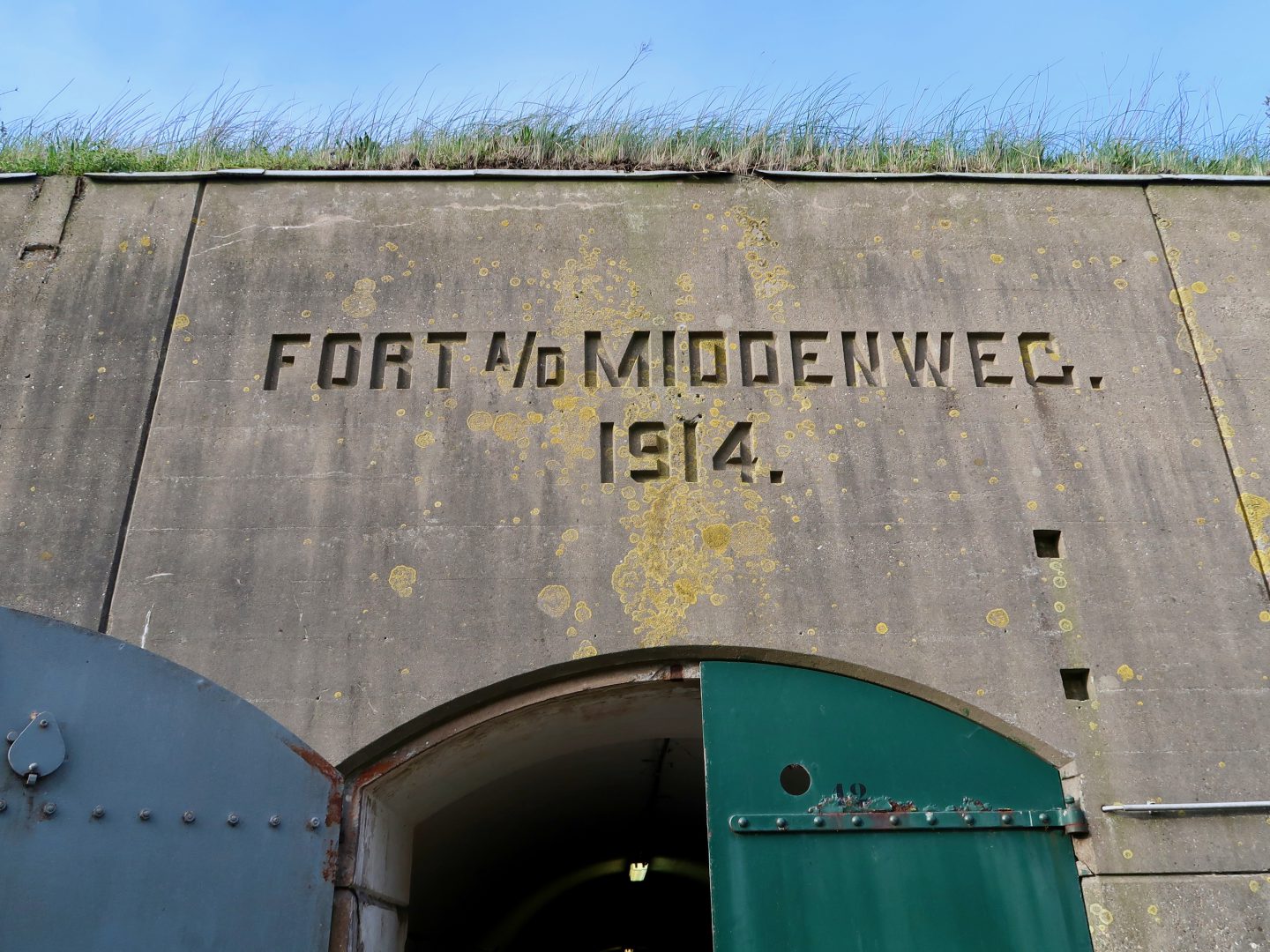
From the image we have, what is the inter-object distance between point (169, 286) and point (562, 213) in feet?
6.25

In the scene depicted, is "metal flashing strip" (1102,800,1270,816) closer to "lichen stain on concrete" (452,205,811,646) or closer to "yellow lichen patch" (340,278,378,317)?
"lichen stain on concrete" (452,205,811,646)

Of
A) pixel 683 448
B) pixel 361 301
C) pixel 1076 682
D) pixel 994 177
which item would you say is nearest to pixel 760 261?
pixel 683 448

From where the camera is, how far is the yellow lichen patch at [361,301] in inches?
198

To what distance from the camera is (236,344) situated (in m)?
4.94

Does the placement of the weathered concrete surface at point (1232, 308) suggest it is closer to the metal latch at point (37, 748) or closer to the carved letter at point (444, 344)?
the carved letter at point (444, 344)

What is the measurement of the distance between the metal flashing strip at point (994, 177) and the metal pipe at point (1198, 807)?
10.0 feet

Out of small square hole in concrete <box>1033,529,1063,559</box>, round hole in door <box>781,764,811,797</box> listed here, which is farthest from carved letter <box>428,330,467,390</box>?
small square hole in concrete <box>1033,529,1063,559</box>

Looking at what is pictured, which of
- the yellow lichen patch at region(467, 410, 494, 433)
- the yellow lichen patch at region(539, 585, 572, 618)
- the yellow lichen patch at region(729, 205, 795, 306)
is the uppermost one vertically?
the yellow lichen patch at region(729, 205, 795, 306)

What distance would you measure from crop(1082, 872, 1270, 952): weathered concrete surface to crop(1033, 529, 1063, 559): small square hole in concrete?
130 cm

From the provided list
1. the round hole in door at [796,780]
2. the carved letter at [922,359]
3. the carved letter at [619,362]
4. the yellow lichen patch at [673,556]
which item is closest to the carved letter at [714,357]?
the carved letter at [619,362]

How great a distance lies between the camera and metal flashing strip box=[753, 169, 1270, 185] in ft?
17.7

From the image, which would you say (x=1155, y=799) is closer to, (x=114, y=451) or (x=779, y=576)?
(x=779, y=576)

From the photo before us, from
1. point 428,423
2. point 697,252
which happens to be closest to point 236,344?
point 428,423

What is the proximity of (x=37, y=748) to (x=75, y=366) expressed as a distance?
194 cm
